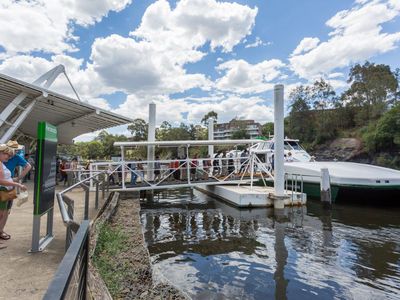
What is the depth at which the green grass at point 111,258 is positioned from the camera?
420 centimetres

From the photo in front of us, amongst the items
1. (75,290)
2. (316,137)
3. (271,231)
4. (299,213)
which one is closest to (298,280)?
(271,231)

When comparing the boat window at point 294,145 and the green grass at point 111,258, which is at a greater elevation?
the boat window at point 294,145

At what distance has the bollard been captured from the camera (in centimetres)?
1170

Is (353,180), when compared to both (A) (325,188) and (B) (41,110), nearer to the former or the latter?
(A) (325,188)

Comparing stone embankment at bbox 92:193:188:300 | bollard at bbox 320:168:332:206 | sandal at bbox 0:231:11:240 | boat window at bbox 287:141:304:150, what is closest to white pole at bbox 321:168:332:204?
bollard at bbox 320:168:332:206

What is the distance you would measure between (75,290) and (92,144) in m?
66.2

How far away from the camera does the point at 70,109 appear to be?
13.3 m

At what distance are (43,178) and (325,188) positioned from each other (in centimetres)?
1041

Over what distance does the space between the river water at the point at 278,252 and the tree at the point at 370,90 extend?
36.7 metres

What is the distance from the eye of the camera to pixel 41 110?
45.1 feet

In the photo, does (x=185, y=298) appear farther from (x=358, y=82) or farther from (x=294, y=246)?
(x=358, y=82)

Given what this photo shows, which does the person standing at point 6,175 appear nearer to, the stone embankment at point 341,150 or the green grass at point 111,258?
the green grass at point 111,258

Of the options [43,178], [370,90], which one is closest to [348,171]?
[43,178]

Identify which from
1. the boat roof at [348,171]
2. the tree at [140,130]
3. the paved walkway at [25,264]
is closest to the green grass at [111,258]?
the paved walkway at [25,264]
